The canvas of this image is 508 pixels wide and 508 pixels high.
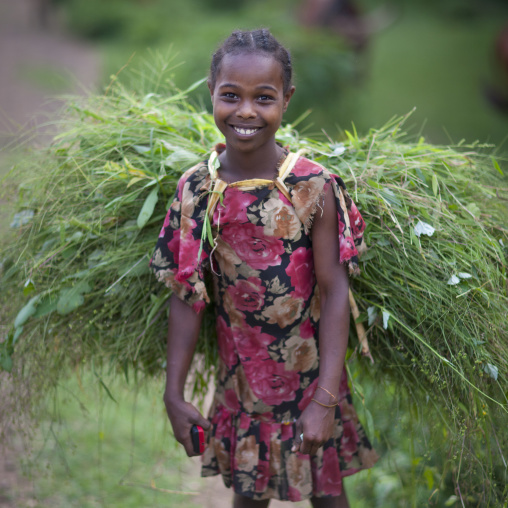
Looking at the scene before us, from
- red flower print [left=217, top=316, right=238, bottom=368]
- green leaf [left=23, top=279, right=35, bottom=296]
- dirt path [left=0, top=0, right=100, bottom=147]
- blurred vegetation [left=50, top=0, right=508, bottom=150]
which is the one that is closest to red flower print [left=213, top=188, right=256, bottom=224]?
red flower print [left=217, top=316, right=238, bottom=368]

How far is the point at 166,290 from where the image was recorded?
1.92 m

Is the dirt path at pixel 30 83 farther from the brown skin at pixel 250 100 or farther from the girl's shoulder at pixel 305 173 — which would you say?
the girl's shoulder at pixel 305 173

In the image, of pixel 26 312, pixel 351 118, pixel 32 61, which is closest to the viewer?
pixel 26 312

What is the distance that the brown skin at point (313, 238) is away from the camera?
1586 millimetres

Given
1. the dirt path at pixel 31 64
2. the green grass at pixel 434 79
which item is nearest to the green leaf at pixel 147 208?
the dirt path at pixel 31 64

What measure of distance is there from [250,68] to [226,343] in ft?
2.44

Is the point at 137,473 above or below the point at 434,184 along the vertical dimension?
below

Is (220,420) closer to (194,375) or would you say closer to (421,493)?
(194,375)

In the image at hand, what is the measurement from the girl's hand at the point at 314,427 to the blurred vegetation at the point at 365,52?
6.10 feet

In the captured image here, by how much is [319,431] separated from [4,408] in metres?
1.04

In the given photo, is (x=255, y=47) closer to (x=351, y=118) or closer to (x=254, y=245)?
(x=254, y=245)

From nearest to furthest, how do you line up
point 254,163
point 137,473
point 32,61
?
point 254,163
point 137,473
point 32,61

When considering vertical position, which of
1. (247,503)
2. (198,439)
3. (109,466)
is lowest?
(109,466)

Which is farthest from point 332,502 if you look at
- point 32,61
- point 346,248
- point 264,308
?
point 32,61
